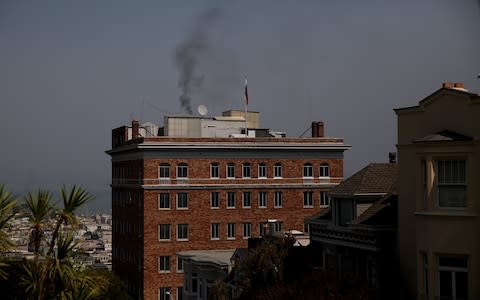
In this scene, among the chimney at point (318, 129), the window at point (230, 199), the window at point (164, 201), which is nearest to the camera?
the window at point (164, 201)

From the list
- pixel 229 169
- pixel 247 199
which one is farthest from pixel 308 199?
pixel 229 169

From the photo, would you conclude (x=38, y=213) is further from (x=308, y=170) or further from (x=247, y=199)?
(x=308, y=170)

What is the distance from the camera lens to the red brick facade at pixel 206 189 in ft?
188

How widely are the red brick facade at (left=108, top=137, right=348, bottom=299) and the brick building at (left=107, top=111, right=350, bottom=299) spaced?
0.23 feet

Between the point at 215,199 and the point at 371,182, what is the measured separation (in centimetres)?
3383

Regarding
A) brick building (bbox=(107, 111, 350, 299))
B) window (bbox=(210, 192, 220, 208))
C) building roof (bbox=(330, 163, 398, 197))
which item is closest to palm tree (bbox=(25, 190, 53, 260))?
building roof (bbox=(330, 163, 398, 197))

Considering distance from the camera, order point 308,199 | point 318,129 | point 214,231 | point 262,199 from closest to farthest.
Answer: point 214,231 → point 262,199 → point 308,199 → point 318,129

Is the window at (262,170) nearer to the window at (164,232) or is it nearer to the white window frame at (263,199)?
the white window frame at (263,199)

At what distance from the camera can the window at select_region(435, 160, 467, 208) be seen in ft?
62.2

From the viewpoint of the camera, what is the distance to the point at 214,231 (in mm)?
58688

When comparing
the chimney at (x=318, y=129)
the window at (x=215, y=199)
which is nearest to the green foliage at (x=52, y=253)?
the window at (x=215, y=199)

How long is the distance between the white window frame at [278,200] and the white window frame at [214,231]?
4.53 m

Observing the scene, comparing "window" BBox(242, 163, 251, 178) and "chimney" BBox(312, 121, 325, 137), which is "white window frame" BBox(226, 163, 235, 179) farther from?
"chimney" BBox(312, 121, 325, 137)

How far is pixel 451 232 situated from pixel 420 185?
1.46 meters
